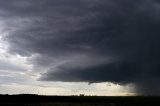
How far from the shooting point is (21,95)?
481 feet

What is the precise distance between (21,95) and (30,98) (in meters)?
6.52

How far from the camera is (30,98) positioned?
142125mm
